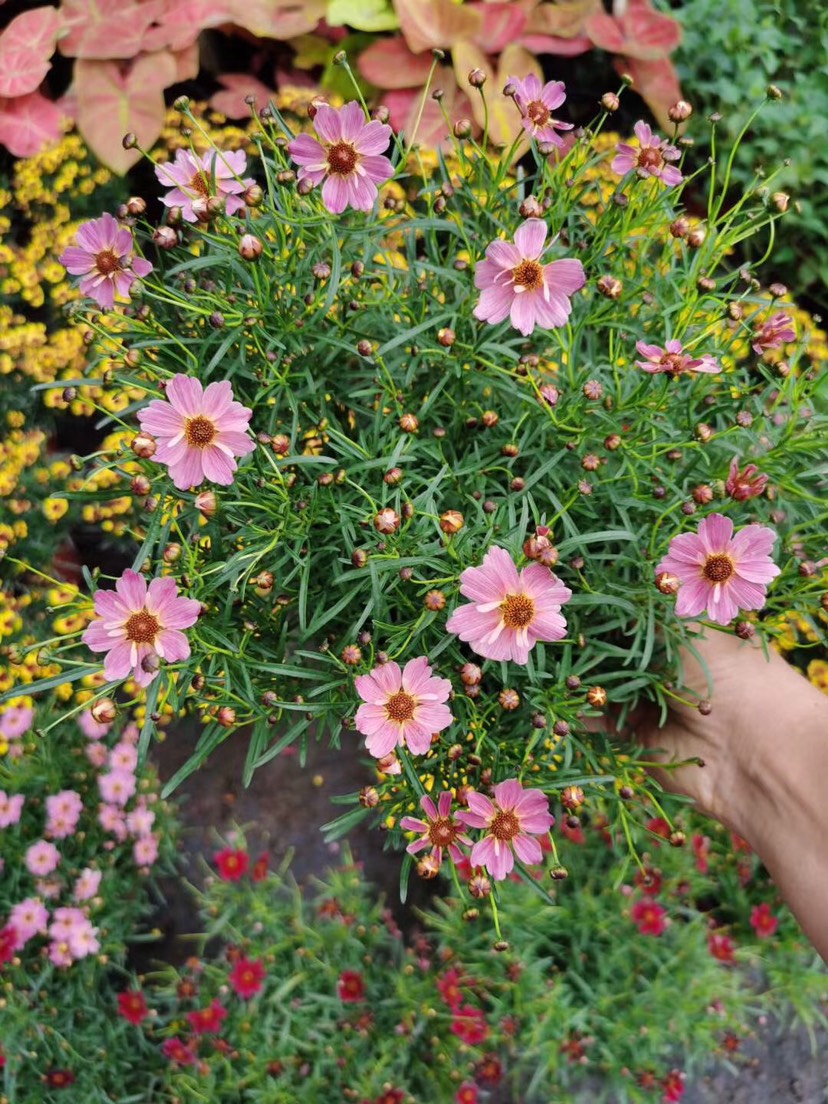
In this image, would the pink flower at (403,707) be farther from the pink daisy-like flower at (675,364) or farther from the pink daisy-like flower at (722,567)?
the pink daisy-like flower at (675,364)

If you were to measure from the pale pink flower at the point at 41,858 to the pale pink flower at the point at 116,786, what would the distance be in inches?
5.3

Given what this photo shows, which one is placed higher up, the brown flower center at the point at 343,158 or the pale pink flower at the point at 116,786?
the brown flower center at the point at 343,158

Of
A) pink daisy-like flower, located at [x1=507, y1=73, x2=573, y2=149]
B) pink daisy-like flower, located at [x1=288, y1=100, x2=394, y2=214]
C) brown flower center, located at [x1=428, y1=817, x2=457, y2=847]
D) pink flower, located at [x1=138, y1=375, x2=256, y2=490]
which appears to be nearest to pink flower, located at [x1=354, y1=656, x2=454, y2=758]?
brown flower center, located at [x1=428, y1=817, x2=457, y2=847]

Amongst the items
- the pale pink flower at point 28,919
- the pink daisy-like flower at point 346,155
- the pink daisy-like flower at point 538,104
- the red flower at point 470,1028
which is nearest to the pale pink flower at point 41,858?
the pale pink flower at point 28,919

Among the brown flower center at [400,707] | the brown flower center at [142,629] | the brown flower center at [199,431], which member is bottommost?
the brown flower center at [400,707]

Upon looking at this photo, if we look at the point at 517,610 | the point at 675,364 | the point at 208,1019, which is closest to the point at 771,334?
the point at 675,364

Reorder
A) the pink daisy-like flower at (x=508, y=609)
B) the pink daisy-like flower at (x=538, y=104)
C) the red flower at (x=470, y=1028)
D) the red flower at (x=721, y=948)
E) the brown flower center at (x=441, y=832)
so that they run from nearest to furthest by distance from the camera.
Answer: the pink daisy-like flower at (x=508, y=609) < the brown flower center at (x=441, y=832) < the pink daisy-like flower at (x=538, y=104) < the red flower at (x=470, y=1028) < the red flower at (x=721, y=948)

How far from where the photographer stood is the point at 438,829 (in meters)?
0.93

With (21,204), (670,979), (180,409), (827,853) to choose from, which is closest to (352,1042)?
(670,979)

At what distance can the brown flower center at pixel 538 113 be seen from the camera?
1044 mm

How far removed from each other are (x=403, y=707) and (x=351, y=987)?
0.99 metres

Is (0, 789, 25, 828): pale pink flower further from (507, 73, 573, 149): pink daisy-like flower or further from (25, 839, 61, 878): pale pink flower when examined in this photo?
(507, 73, 573, 149): pink daisy-like flower

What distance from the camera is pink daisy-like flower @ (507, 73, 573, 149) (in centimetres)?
104

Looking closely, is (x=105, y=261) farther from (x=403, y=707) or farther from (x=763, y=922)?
(x=763, y=922)
